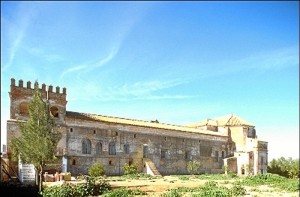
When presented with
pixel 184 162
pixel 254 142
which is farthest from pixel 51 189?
pixel 254 142

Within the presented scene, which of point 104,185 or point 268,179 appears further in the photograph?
point 268,179

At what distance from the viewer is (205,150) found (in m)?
53.1

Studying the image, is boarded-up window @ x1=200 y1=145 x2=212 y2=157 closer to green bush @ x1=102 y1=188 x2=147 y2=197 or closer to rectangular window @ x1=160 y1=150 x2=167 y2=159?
rectangular window @ x1=160 y1=150 x2=167 y2=159

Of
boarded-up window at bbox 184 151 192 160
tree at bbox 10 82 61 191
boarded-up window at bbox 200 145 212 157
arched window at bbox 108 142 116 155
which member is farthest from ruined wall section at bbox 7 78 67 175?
boarded-up window at bbox 200 145 212 157

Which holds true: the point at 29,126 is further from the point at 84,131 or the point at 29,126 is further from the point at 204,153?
the point at 204,153

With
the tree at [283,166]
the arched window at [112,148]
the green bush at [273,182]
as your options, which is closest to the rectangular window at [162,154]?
the arched window at [112,148]

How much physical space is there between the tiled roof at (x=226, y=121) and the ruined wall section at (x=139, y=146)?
12.2 feet

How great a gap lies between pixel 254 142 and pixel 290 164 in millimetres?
9515

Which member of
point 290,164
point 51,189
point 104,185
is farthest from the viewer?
point 290,164

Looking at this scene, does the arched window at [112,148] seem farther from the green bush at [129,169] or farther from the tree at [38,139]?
the tree at [38,139]

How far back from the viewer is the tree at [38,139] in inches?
982

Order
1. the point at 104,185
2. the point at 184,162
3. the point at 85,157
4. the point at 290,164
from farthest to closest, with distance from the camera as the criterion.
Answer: the point at 290,164 → the point at 184,162 → the point at 85,157 → the point at 104,185

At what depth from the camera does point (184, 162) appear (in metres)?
49.5

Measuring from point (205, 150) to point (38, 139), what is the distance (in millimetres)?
33074
